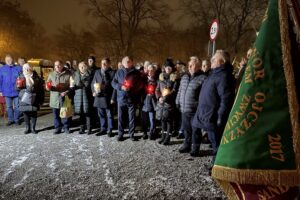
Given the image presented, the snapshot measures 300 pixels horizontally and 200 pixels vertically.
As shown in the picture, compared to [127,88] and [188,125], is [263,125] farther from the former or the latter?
[127,88]

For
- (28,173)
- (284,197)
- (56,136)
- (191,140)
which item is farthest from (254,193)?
(56,136)

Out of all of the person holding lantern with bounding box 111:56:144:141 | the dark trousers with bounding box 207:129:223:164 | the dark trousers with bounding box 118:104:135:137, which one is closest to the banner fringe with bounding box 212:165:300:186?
the dark trousers with bounding box 207:129:223:164

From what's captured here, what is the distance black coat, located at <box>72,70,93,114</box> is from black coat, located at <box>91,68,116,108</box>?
254 mm

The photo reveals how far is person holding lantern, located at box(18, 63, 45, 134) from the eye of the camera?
964 cm

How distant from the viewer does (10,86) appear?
11.2 m

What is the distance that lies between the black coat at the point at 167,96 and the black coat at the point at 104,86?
141 cm

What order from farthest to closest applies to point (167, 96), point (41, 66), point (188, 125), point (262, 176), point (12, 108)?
point (41, 66)
point (12, 108)
point (167, 96)
point (188, 125)
point (262, 176)

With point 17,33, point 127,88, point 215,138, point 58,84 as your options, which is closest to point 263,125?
point 215,138

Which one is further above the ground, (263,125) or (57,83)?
(57,83)

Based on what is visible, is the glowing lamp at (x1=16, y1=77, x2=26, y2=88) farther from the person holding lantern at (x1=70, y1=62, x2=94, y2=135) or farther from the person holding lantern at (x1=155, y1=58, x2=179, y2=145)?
the person holding lantern at (x1=155, y1=58, x2=179, y2=145)

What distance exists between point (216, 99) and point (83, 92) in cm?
439

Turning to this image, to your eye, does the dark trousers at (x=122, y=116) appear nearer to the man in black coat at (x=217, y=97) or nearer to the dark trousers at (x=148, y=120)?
the dark trousers at (x=148, y=120)

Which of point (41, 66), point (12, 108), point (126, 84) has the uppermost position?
point (41, 66)

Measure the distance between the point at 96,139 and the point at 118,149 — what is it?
1.26m
